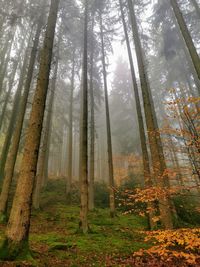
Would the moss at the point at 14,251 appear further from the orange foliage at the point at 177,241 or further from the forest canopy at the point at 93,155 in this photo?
the orange foliage at the point at 177,241

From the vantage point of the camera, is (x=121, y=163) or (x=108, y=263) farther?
(x=121, y=163)

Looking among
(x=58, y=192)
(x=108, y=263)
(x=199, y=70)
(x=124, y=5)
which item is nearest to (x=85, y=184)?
(x=108, y=263)

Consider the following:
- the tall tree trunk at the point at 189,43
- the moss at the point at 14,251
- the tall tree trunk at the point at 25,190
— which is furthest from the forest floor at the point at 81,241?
the tall tree trunk at the point at 189,43

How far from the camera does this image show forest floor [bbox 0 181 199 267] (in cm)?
532

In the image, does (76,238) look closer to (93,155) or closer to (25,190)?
(25,190)

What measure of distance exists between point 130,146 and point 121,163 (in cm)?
568

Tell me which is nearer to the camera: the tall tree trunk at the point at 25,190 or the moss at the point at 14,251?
the moss at the point at 14,251

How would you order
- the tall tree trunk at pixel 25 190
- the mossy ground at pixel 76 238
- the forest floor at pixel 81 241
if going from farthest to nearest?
the mossy ground at pixel 76 238, the forest floor at pixel 81 241, the tall tree trunk at pixel 25 190

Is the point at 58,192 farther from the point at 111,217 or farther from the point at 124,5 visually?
the point at 124,5

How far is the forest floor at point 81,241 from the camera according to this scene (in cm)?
532

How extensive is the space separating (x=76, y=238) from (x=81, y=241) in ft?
1.37

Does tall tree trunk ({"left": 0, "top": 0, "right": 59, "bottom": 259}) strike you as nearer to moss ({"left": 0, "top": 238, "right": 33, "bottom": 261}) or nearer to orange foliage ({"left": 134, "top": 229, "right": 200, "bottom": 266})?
moss ({"left": 0, "top": 238, "right": 33, "bottom": 261})

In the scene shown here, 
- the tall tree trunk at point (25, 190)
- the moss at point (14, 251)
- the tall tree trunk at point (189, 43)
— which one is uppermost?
the tall tree trunk at point (189, 43)

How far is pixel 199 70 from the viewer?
672 cm
